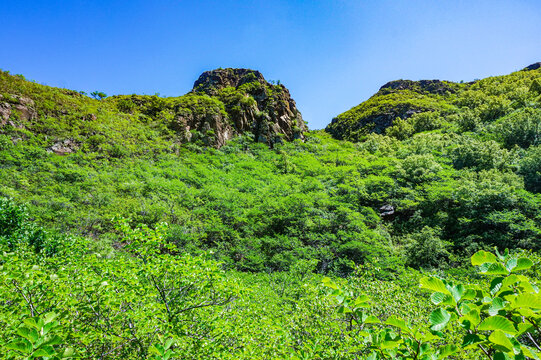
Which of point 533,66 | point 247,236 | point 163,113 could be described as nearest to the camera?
point 247,236

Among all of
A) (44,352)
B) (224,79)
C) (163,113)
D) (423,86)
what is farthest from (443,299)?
(423,86)

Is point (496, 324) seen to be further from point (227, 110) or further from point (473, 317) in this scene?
point (227, 110)

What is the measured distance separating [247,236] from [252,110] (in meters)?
35.3

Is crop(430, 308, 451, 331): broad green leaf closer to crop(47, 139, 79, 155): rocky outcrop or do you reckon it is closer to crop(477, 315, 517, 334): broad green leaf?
crop(477, 315, 517, 334): broad green leaf

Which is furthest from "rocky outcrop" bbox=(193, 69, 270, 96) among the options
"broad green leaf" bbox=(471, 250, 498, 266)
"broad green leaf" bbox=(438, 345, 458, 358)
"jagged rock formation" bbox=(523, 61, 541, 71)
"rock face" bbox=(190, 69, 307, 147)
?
"jagged rock formation" bbox=(523, 61, 541, 71)

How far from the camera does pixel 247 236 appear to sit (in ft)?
83.7

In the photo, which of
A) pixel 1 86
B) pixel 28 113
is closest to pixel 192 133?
pixel 28 113

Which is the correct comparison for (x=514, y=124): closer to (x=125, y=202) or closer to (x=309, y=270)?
(x=309, y=270)

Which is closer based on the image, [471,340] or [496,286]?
[471,340]

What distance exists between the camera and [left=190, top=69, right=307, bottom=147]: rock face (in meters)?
48.5

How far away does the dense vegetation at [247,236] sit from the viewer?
210cm

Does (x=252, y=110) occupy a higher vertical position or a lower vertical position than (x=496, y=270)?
higher

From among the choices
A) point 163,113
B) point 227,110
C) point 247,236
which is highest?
point 163,113

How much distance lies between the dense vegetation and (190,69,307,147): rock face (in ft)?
4.64
